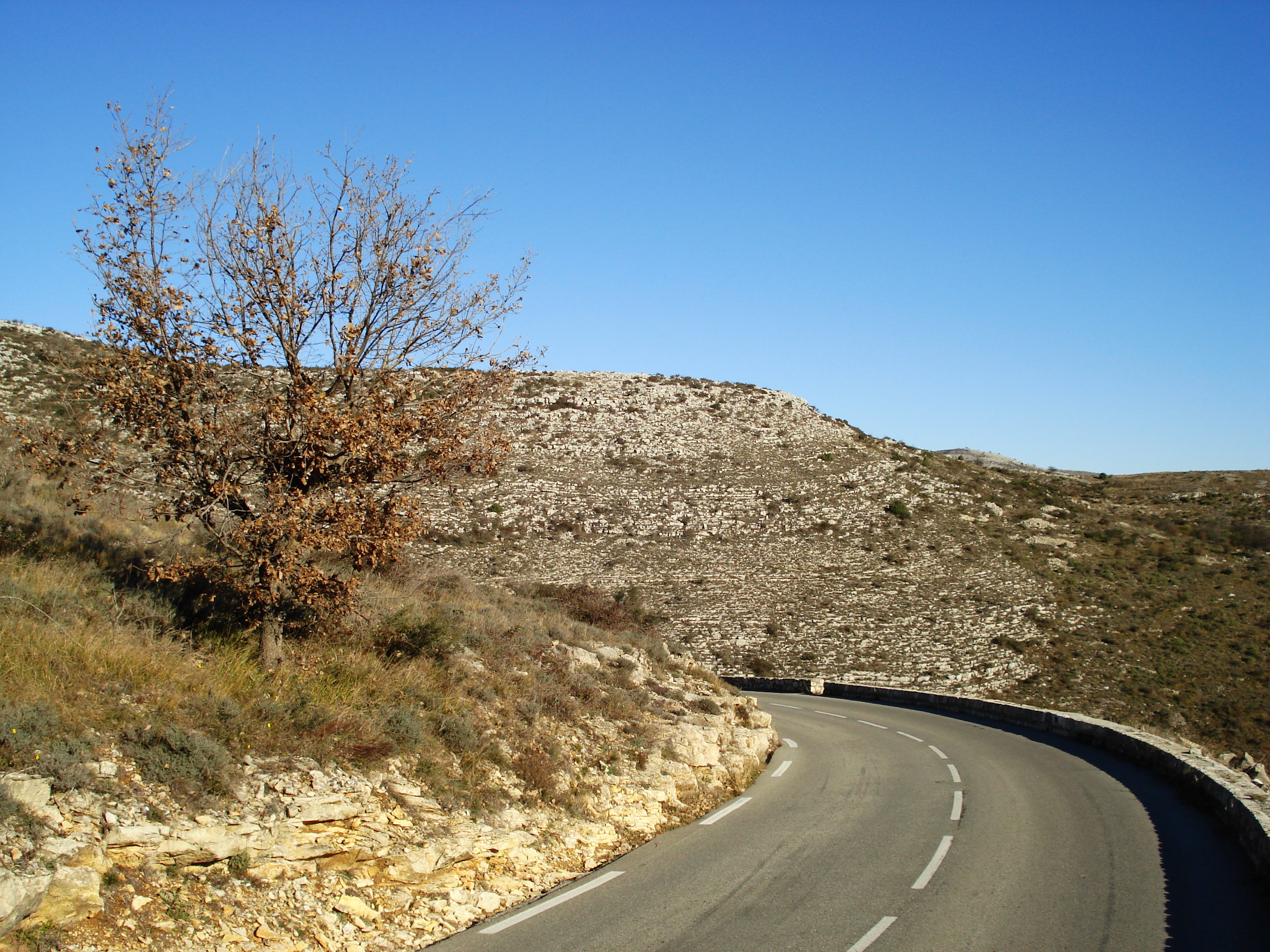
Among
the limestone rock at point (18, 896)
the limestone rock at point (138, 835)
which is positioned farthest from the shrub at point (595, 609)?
the limestone rock at point (18, 896)

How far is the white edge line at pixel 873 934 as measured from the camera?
22.9 feet

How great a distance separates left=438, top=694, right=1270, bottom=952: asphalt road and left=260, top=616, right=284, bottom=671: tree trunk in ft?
14.1

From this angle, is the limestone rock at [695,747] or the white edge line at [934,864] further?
the limestone rock at [695,747]

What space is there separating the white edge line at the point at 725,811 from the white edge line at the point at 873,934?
3909 millimetres

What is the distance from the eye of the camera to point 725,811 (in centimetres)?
1220

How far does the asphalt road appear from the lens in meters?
7.18

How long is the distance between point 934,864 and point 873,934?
260 cm

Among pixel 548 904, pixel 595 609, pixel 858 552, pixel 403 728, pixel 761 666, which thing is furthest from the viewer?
pixel 858 552

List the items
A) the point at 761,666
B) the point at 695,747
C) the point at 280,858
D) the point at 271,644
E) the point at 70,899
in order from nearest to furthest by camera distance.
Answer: the point at 70,899 → the point at 280,858 → the point at 271,644 → the point at 695,747 → the point at 761,666

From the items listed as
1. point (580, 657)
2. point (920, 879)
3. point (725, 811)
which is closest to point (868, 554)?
point (580, 657)

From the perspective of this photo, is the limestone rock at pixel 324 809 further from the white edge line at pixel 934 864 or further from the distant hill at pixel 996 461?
the distant hill at pixel 996 461

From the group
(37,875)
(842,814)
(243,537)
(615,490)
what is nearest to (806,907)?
(842,814)

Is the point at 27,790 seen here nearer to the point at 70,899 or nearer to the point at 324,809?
the point at 70,899

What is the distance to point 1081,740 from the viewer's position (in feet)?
66.8
